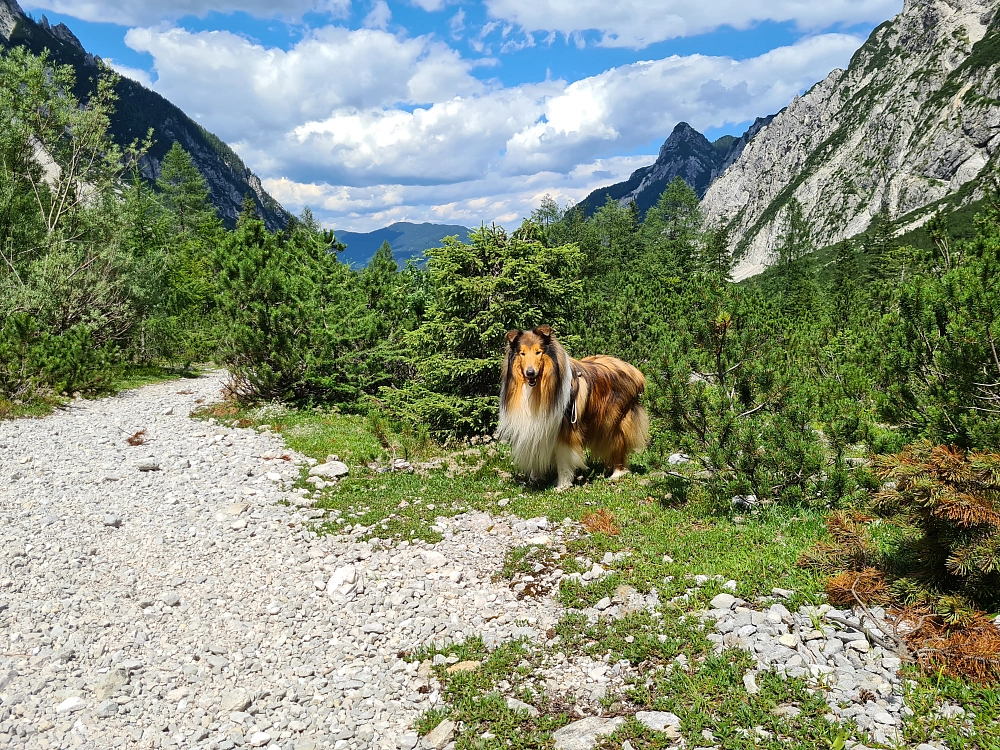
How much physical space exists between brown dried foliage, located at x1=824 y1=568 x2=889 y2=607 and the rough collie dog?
4.64 m

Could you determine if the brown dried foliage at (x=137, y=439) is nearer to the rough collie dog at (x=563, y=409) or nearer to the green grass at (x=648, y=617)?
the green grass at (x=648, y=617)

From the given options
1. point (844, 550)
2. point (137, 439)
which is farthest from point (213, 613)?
point (137, 439)

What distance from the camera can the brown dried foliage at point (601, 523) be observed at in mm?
7301

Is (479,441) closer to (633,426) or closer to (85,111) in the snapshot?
(633,426)

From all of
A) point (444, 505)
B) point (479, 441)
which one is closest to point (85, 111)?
point (479, 441)

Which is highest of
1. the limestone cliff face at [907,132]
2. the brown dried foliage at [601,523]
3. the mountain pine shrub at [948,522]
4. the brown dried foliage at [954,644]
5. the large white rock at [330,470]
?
the limestone cliff face at [907,132]

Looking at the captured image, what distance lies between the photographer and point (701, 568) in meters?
5.86

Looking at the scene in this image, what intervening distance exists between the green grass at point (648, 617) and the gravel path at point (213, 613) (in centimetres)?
43

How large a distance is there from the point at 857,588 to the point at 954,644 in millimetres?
869

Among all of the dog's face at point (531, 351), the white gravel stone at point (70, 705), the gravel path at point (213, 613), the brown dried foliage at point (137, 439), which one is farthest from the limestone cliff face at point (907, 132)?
the white gravel stone at point (70, 705)

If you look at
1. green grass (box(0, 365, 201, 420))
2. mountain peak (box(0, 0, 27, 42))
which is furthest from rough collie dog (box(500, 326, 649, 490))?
mountain peak (box(0, 0, 27, 42))

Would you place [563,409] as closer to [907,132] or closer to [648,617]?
[648,617]

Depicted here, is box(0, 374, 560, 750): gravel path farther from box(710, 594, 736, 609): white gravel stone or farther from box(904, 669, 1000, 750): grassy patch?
box(904, 669, 1000, 750): grassy patch

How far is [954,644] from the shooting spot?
12.5ft
